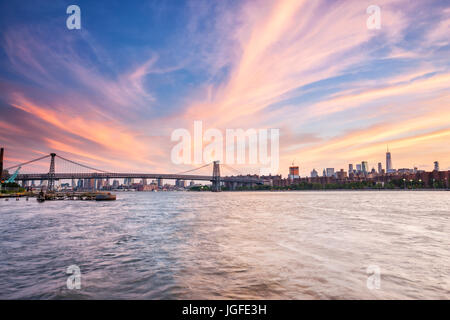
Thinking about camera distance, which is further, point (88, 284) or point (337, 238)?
point (337, 238)

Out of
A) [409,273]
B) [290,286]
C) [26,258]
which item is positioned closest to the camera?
[290,286]

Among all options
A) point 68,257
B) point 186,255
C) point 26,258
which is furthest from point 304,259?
point 26,258

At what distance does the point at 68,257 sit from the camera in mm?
13391

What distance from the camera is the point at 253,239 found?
1814cm

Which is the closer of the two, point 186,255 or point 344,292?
point 344,292

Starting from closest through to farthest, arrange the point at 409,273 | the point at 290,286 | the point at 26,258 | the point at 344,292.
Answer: the point at 344,292, the point at 290,286, the point at 409,273, the point at 26,258
